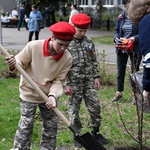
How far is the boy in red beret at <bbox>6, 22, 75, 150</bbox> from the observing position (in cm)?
338

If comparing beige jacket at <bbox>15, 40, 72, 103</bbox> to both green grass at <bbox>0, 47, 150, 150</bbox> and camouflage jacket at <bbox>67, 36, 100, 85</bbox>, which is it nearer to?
camouflage jacket at <bbox>67, 36, 100, 85</bbox>

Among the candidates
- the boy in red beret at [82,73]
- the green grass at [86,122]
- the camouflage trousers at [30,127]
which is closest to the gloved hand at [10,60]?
the camouflage trousers at [30,127]

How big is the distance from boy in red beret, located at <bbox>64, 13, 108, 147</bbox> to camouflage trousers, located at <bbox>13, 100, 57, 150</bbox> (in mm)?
513

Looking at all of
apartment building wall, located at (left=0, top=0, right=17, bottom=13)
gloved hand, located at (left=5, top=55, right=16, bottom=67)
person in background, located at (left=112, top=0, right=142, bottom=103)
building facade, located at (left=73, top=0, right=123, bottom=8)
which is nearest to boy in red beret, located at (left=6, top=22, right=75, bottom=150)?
gloved hand, located at (left=5, top=55, right=16, bottom=67)

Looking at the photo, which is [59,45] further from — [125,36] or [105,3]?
[105,3]

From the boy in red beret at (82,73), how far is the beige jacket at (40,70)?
1.72 feet

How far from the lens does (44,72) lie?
11.6 feet

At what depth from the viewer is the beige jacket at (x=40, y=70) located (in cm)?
348

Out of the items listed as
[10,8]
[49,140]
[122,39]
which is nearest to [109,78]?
[122,39]

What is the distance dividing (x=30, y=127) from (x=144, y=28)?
4.90ft

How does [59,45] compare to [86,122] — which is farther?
[86,122]

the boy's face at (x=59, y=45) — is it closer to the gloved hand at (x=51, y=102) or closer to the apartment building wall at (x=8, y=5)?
the gloved hand at (x=51, y=102)

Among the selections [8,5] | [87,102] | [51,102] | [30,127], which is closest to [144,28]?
[51,102]

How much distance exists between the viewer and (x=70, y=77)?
432cm
